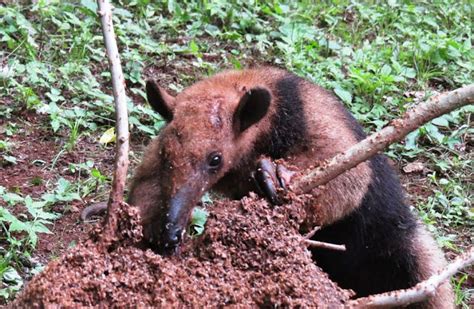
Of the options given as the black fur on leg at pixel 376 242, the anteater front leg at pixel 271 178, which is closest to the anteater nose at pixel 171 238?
the anteater front leg at pixel 271 178

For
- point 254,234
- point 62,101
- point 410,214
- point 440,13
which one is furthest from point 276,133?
point 440,13

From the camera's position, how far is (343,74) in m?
8.71

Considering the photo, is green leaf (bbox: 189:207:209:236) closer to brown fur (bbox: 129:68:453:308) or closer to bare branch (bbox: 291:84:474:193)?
brown fur (bbox: 129:68:453:308)

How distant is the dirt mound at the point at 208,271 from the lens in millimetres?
3383

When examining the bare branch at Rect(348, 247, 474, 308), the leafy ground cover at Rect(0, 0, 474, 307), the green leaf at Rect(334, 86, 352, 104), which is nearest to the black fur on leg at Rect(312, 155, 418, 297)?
the leafy ground cover at Rect(0, 0, 474, 307)

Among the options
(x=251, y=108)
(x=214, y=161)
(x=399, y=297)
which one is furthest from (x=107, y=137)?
(x=399, y=297)

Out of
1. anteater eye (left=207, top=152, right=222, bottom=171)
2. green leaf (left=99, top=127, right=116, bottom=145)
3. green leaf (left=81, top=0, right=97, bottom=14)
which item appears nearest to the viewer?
anteater eye (left=207, top=152, right=222, bottom=171)

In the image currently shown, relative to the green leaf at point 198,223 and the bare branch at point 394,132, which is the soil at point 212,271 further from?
the green leaf at point 198,223

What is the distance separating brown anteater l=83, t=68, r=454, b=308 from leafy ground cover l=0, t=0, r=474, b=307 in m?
1.01

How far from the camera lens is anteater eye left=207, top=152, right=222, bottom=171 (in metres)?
4.61

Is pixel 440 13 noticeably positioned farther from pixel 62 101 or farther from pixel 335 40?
pixel 62 101

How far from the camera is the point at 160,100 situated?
500 cm

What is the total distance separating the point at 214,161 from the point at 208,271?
114 centimetres

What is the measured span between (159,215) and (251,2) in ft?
18.8
